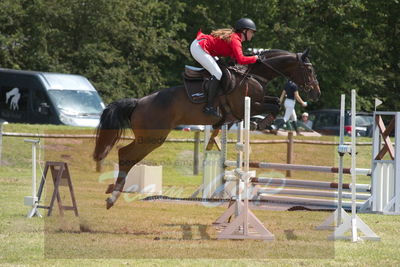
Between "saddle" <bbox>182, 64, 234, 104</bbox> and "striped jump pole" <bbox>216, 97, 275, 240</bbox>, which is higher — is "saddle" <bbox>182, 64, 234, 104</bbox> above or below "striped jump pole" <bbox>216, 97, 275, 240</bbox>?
above

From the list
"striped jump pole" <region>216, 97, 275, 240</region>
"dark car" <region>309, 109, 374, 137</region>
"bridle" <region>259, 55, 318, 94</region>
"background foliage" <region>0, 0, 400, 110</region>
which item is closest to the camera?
"striped jump pole" <region>216, 97, 275, 240</region>

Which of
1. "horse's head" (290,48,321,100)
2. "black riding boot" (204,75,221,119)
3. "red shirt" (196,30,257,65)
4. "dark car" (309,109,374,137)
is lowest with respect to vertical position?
"dark car" (309,109,374,137)

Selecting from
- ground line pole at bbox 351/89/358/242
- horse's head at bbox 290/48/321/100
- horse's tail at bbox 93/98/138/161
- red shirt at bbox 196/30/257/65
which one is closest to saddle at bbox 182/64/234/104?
red shirt at bbox 196/30/257/65

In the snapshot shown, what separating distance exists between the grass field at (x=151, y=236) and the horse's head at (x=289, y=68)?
64.3 inches

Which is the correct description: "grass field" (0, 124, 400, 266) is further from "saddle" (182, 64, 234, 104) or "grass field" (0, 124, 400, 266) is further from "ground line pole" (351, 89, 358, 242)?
"saddle" (182, 64, 234, 104)

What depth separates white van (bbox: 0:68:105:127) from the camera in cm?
2002

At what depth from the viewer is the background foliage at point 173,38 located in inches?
1069

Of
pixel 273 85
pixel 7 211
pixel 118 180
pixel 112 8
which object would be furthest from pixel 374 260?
pixel 273 85

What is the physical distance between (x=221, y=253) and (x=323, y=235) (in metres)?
1.64

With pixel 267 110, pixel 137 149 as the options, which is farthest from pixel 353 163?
pixel 137 149

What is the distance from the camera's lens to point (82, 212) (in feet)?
31.9

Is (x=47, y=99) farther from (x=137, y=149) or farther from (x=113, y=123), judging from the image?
(x=137, y=149)

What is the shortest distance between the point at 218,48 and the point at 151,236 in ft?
7.55

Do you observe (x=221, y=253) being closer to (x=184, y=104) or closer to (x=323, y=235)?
(x=323, y=235)
